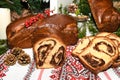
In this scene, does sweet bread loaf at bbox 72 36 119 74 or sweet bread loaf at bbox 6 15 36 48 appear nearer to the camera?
sweet bread loaf at bbox 72 36 119 74

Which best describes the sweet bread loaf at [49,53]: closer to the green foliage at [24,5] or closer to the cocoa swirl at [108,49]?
the cocoa swirl at [108,49]

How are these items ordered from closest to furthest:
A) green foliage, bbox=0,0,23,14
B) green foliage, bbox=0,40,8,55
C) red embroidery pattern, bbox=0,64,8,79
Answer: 1. red embroidery pattern, bbox=0,64,8,79
2. green foliage, bbox=0,40,8,55
3. green foliage, bbox=0,0,23,14

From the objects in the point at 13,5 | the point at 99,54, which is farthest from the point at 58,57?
the point at 13,5

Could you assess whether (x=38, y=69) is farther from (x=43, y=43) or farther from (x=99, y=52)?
(x=99, y=52)

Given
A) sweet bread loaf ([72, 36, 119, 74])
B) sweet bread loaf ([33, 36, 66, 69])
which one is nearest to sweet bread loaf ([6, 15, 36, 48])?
sweet bread loaf ([33, 36, 66, 69])

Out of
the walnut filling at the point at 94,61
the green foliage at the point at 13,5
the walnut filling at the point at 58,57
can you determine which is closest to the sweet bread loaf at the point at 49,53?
the walnut filling at the point at 58,57

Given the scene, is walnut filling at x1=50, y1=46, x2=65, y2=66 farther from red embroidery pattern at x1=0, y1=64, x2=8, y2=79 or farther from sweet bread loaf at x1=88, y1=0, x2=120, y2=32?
sweet bread loaf at x1=88, y1=0, x2=120, y2=32

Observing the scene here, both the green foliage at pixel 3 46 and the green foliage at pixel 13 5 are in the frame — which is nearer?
the green foliage at pixel 3 46
